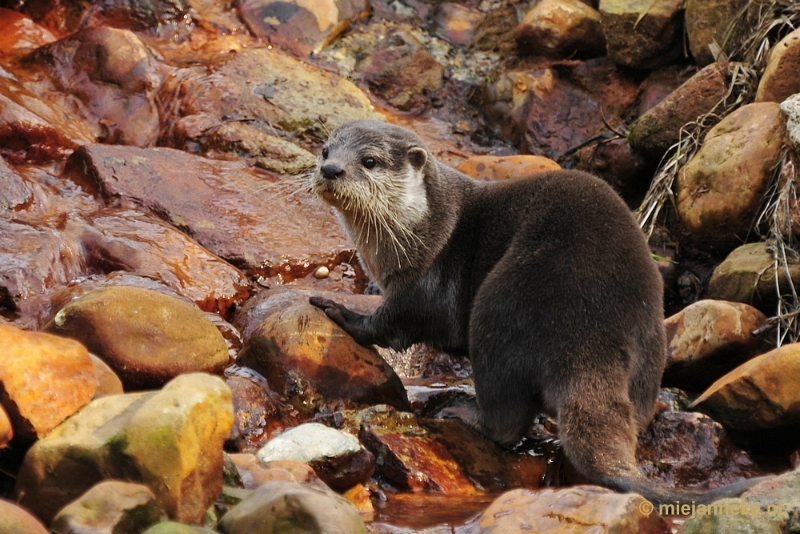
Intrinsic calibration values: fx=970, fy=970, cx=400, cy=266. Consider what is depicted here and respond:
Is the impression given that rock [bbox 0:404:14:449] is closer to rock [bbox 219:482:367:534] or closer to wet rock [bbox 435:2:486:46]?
rock [bbox 219:482:367:534]

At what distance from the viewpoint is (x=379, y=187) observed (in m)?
5.46

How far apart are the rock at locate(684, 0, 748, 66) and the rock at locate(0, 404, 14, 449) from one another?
6.59m

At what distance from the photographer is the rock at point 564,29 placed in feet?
31.2

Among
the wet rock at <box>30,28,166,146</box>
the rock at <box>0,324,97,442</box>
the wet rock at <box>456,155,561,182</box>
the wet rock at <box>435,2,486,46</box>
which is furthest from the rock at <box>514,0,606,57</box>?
the rock at <box>0,324,97,442</box>

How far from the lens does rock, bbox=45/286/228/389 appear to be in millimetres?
4508

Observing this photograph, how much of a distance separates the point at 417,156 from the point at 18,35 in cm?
511

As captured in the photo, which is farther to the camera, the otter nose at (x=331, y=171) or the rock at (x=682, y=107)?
the rock at (x=682, y=107)

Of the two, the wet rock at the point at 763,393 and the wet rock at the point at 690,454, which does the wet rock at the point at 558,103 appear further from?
the wet rock at the point at 690,454

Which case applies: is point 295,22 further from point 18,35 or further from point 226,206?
point 226,206

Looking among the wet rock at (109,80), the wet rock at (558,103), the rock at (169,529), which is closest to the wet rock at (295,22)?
the wet rock at (109,80)

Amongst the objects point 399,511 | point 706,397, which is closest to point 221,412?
point 399,511

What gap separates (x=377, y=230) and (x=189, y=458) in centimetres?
246

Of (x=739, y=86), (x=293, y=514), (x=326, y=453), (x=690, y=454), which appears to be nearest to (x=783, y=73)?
(x=739, y=86)

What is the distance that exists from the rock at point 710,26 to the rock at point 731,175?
131 cm
